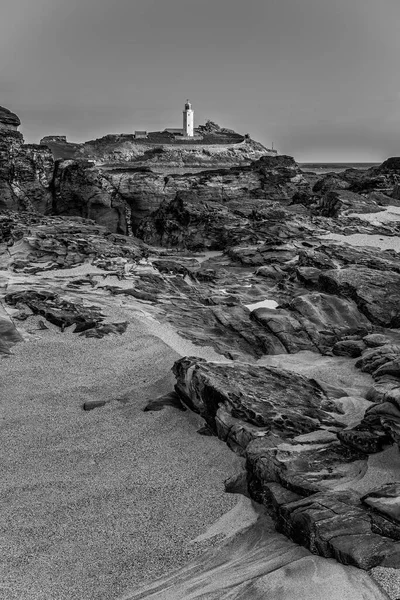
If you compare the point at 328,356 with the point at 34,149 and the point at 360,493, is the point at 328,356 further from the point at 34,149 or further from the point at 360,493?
the point at 34,149

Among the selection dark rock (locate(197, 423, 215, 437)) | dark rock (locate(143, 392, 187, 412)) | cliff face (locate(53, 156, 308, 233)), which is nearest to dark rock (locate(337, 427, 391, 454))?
dark rock (locate(197, 423, 215, 437))

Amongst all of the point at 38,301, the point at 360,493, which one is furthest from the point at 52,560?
the point at 38,301

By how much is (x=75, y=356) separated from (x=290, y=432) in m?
4.02

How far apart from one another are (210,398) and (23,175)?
63.0 feet

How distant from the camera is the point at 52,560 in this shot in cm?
466

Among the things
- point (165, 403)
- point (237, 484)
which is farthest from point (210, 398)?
point (237, 484)

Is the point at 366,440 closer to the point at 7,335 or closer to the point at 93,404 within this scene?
the point at 93,404

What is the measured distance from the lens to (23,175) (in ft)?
76.4

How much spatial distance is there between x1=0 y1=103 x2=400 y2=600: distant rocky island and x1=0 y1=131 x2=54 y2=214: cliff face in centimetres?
511

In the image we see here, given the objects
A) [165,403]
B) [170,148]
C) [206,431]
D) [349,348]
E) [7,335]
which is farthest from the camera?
[170,148]

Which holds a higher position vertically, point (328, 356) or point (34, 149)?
point (34, 149)

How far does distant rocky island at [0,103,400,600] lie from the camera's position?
4434 millimetres

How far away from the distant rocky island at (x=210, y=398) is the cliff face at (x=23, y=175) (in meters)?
5.11

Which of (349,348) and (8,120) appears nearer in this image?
(349,348)
